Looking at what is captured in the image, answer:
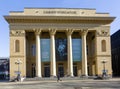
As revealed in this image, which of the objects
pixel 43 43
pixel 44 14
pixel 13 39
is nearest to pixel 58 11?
pixel 44 14

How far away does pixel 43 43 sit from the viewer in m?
64.0

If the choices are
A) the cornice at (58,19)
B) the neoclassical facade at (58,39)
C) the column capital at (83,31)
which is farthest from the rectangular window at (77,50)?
the cornice at (58,19)

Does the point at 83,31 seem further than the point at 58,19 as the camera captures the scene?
Yes

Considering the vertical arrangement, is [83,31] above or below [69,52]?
above

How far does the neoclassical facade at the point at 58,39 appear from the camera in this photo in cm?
6222

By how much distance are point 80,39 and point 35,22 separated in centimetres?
1095

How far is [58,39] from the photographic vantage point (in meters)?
66.4

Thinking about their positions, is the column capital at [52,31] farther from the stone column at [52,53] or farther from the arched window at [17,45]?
the arched window at [17,45]

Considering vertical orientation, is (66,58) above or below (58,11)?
below

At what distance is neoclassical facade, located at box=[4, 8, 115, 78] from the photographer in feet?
204

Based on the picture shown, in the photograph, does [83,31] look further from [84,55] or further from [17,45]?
[17,45]

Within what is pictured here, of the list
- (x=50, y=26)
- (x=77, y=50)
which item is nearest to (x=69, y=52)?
(x=77, y=50)

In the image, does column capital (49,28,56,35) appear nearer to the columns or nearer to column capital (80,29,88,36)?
the columns

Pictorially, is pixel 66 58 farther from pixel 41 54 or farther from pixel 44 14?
pixel 44 14
